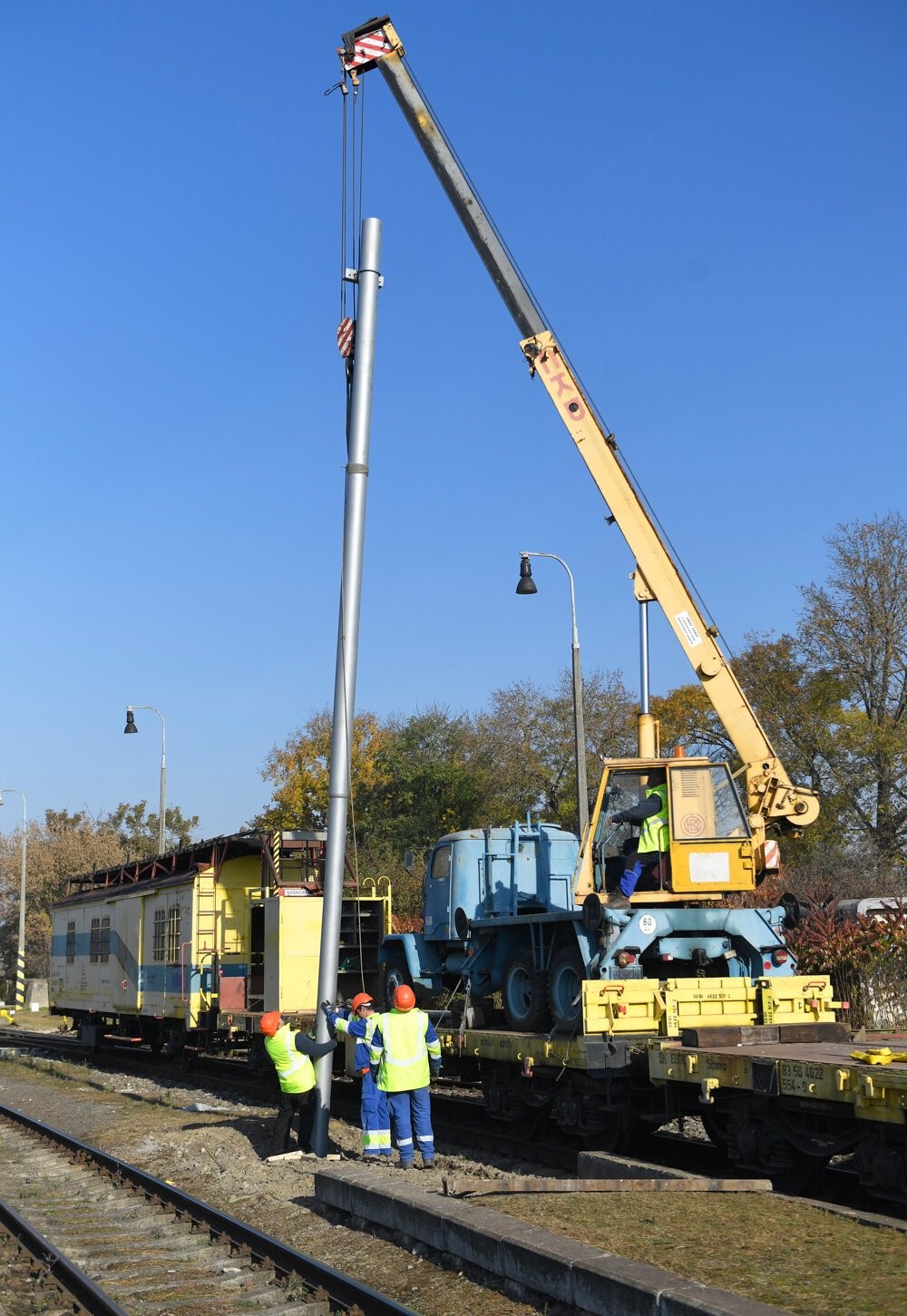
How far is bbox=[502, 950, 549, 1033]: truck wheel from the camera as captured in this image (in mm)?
13590

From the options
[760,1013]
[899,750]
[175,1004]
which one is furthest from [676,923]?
[899,750]

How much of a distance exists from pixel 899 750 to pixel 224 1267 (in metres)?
29.5

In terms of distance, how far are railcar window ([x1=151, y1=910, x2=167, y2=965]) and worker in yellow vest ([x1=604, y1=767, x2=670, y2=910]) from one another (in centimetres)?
1197

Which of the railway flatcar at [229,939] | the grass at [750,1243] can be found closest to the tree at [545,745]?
the railway flatcar at [229,939]

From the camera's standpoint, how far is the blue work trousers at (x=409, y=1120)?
11.7 metres

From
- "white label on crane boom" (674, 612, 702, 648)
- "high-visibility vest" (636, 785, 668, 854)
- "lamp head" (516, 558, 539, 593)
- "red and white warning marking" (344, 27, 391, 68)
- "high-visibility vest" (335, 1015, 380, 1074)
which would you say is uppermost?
"red and white warning marking" (344, 27, 391, 68)

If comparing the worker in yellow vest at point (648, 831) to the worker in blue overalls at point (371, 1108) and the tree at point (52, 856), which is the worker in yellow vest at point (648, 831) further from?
the tree at point (52, 856)

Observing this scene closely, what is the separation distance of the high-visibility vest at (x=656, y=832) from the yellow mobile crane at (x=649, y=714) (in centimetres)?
8

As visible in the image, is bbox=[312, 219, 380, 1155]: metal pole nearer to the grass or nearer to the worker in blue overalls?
the worker in blue overalls

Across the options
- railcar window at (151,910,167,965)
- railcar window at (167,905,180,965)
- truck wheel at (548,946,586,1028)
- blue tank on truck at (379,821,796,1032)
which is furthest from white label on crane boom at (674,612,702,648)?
railcar window at (151,910,167,965)

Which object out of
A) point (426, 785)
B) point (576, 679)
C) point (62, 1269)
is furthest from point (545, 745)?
point (62, 1269)

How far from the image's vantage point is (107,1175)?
1251 cm

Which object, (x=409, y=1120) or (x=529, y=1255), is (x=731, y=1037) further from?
(x=529, y=1255)

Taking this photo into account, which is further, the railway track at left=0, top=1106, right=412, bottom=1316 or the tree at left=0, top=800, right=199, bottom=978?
the tree at left=0, top=800, right=199, bottom=978
